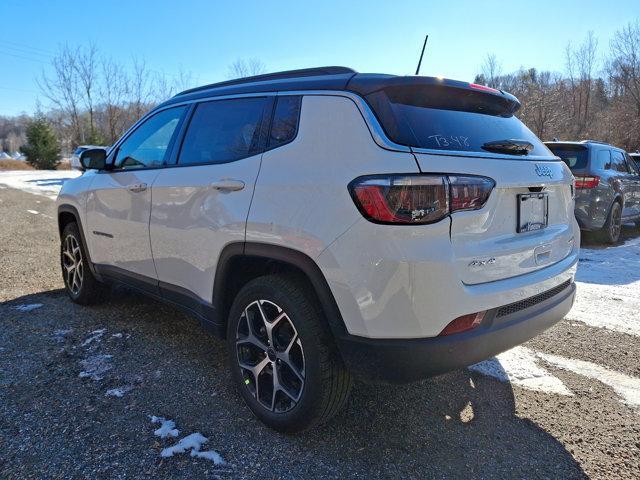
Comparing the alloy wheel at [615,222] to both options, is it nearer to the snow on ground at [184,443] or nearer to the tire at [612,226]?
the tire at [612,226]

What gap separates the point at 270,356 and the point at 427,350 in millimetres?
902

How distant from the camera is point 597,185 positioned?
706 centimetres

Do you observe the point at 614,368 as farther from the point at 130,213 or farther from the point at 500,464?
the point at 130,213

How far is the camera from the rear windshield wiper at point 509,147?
90.9 inches

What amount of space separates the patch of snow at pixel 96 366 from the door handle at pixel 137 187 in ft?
3.97

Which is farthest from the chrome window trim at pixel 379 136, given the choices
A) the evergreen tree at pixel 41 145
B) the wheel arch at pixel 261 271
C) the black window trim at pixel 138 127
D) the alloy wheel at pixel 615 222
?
the evergreen tree at pixel 41 145

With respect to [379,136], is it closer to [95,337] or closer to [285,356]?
[285,356]

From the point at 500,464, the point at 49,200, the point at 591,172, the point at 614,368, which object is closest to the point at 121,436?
the point at 500,464

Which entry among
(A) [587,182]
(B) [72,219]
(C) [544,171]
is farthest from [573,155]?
(B) [72,219]

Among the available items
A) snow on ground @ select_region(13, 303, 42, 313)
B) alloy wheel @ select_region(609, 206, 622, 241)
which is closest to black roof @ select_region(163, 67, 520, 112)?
snow on ground @ select_region(13, 303, 42, 313)

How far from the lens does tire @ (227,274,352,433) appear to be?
2205 millimetres

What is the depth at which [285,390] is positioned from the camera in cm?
241

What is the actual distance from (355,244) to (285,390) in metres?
0.94

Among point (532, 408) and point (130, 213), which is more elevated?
point (130, 213)
